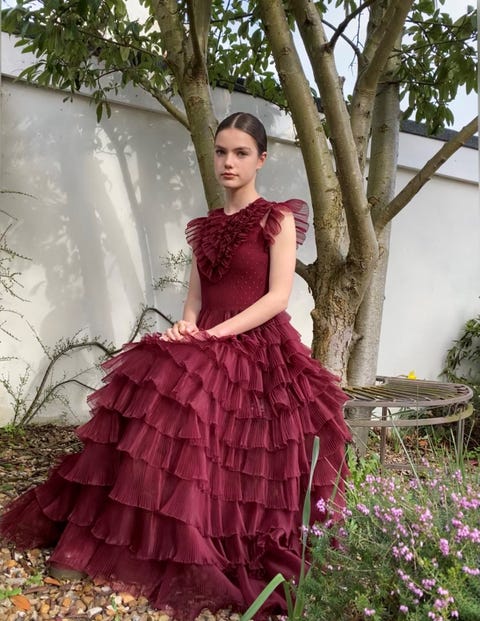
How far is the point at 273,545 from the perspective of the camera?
1.75m

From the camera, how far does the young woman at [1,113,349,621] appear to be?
164cm

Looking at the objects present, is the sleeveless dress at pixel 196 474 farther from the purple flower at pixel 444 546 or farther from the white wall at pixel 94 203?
the white wall at pixel 94 203

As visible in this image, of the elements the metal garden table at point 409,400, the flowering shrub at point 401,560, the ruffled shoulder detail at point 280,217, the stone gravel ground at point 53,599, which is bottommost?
the stone gravel ground at point 53,599

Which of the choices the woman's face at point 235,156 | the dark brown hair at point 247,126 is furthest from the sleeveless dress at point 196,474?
the dark brown hair at point 247,126

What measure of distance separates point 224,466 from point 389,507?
603 mm

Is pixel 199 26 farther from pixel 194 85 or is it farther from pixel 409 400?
pixel 409 400

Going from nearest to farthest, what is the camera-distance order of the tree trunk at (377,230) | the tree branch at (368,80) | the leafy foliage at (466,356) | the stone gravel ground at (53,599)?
the stone gravel ground at (53,599), the tree branch at (368,80), the tree trunk at (377,230), the leafy foliage at (466,356)

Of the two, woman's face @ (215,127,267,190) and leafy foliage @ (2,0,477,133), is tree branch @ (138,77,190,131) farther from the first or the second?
woman's face @ (215,127,267,190)

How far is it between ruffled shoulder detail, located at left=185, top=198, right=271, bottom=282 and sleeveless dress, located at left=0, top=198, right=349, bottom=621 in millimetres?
89

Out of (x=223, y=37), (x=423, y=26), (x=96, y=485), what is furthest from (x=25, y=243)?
(x=423, y=26)

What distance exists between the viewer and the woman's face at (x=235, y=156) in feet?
6.61

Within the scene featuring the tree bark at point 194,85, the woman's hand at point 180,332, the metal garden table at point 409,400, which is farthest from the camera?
the tree bark at point 194,85

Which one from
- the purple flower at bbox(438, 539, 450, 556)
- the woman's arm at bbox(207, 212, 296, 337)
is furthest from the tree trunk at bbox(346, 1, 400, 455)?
the purple flower at bbox(438, 539, 450, 556)

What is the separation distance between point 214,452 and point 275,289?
586mm
